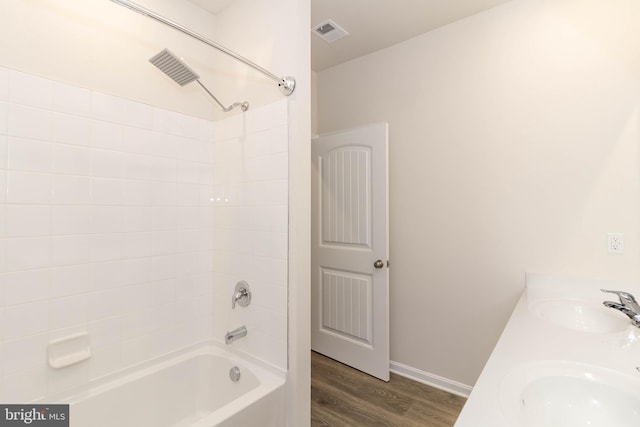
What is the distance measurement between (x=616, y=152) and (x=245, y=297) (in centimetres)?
213

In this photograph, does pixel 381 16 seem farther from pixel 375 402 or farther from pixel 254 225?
pixel 375 402

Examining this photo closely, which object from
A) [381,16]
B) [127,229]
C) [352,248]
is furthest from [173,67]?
[352,248]

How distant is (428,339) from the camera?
2.25 m

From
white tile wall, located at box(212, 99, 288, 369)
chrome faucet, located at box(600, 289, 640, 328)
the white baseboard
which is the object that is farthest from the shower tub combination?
chrome faucet, located at box(600, 289, 640, 328)

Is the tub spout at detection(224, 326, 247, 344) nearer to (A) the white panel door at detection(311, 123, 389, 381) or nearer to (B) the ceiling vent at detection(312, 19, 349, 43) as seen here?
(A) the white panel door at detection(311, 123, 389, 381)

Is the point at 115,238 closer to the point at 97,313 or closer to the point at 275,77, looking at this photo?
the point at 97,313

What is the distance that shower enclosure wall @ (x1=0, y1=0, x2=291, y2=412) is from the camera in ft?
4.08

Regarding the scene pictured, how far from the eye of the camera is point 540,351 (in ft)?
3.17

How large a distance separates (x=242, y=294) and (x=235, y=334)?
0.22 metres

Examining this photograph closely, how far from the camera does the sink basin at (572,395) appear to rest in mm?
762

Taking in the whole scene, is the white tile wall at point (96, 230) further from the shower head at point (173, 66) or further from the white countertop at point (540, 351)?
the white countertop at point (540, 351)

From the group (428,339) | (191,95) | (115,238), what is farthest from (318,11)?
(428,339)

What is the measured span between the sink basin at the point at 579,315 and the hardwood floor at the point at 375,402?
Result: 91 cm

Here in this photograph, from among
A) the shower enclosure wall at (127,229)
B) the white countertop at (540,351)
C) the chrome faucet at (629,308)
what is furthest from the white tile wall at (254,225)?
the chrome faucet at (629,308)
